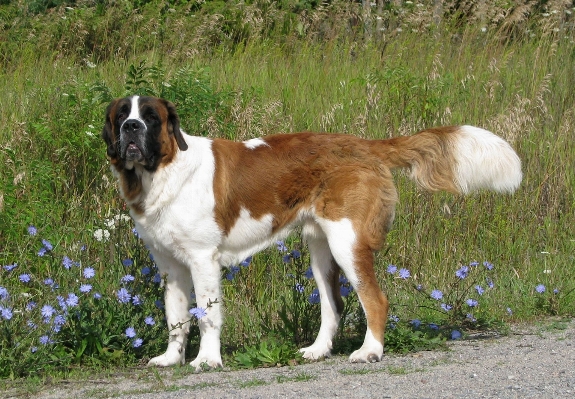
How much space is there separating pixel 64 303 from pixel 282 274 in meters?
2.22

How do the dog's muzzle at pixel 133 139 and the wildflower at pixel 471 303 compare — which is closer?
the dog's muzzle at pixel 133 139

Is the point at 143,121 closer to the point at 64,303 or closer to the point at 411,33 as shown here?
the point at 64,303

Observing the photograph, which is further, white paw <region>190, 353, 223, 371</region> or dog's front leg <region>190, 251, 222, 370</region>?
dog's front leg <region>190, 251, 222, 370</region>

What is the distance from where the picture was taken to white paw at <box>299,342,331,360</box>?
5.89m

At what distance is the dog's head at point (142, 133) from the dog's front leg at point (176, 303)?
0.68 meters

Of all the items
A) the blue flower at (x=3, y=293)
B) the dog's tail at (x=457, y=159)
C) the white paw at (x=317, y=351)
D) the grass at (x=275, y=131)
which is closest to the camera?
the blue flower at (x=3, y=293)

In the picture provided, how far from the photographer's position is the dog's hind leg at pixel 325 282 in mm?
6059

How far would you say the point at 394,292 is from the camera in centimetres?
730

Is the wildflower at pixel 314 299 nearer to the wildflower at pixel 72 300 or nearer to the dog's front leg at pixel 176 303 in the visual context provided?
the dog's front leg at pixel 176 303

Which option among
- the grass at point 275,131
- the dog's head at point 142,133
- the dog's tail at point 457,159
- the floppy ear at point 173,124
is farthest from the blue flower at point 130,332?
the dog's tail at point 457,159

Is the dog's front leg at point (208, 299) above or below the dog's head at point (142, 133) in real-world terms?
below

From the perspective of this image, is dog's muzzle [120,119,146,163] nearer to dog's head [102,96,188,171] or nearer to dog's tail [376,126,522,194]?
dog's head [102,96,188,171]

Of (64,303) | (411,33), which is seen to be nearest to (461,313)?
(64,303)

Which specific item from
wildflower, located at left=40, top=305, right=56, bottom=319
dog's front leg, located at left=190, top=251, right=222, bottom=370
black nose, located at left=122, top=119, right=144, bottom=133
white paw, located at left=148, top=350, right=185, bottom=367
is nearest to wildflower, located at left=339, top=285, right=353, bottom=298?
dog's front leg, located at left=190, top=251, right=222, bottom=370
